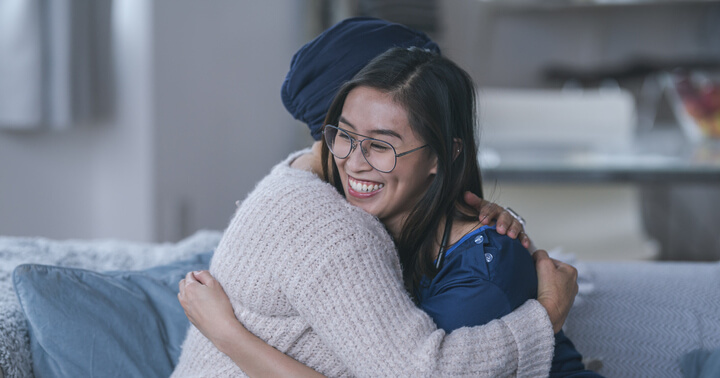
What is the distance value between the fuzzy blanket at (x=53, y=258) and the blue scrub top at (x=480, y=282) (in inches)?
26.6

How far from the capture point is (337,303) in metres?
0.96

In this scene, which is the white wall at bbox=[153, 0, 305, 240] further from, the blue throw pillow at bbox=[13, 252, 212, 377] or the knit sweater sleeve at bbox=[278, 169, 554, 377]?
the knit sweater sleeve at bbox=[278, 169, 554, 377]

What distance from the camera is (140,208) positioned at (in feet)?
9.90

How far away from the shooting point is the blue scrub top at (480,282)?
1.01 metres

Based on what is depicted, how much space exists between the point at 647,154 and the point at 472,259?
2346mm

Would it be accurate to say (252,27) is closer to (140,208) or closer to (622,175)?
(140,208)

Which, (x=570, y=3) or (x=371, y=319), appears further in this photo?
(x=570, y=3)

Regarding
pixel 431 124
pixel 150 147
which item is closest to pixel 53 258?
pixel 431 124

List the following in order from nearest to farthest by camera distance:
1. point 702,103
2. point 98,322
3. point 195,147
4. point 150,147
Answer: point 98,322
point 150,147
point 195,147
point 702,103

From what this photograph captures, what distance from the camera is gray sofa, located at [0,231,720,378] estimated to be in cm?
141

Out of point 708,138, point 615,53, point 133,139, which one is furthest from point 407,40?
point 615,53

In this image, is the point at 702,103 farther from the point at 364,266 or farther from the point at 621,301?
the point at 364,266

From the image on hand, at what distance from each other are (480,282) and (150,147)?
2.25m

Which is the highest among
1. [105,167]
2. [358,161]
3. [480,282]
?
[358,161]
